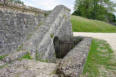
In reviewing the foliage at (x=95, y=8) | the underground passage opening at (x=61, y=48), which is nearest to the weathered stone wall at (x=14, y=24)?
the underground passage opening at (x=61, y=48)

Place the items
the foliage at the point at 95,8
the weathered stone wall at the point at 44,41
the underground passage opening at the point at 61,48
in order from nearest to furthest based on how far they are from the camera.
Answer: the weathered stone wall at the point at 44,41
the underground passage opening at the point at 61,48
the foliage at the point at 95,8

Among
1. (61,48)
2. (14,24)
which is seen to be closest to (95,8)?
(61,48)

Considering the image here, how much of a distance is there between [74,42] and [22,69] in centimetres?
680

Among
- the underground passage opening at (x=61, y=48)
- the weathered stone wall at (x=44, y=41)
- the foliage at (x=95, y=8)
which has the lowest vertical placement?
the underground passage opening at (x=61, y=48)

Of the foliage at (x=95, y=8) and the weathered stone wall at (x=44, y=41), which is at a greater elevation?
the foliage at (x=95, y=8)

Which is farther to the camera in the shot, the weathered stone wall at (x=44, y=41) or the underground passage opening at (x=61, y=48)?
the underground passage opening at (x=61, y=48)

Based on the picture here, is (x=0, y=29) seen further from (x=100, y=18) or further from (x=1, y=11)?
(x=100, y=18)

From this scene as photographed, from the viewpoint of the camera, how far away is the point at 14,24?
5.00 metres

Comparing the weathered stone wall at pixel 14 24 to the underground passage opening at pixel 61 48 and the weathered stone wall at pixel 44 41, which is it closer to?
the weathered stone wall at pixel 44 41

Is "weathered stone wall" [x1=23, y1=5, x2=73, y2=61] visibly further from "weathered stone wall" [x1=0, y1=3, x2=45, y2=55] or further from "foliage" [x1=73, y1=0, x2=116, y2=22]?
"foliage" [x1=73, y1=0, x2=116, y2=22]

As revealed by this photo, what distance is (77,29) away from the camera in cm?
2344

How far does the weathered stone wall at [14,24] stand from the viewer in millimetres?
4453

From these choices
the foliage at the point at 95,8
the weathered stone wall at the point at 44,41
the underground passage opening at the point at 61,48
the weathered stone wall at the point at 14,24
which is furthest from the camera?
the foliage at the point at 95,8

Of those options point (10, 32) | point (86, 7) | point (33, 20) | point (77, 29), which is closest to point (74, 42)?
point (33, 20)
